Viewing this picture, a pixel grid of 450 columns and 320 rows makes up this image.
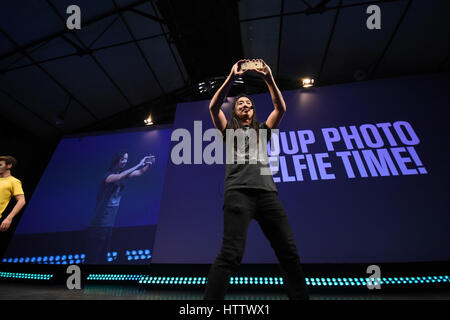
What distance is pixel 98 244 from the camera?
12.6 feet

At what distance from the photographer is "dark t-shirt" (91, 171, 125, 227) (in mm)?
4074

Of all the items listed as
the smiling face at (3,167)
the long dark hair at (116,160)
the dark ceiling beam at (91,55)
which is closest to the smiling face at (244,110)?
the smiling face at (3,167)

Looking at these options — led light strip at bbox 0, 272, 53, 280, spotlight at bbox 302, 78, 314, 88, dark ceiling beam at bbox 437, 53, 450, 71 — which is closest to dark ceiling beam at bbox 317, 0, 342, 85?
spotlight at bbox 302, 78, 314, 88

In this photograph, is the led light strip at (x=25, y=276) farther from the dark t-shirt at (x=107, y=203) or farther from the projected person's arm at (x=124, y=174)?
the projected person's arm at (x=124, y=174)

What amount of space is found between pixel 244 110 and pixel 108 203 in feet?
13.1

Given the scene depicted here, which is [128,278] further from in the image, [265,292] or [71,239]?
[265,292]

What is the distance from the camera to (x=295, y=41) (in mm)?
4508

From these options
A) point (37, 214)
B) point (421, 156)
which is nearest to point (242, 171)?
point (421, 156)

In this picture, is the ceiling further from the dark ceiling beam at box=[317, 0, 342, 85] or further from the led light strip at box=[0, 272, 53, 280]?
the led light strip at box=[0, 272, 53, 280]

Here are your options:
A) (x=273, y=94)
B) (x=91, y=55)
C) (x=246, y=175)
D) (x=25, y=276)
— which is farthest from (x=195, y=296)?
(x=91, y=55)

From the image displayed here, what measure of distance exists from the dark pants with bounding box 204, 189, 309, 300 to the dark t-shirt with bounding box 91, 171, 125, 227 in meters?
3.72

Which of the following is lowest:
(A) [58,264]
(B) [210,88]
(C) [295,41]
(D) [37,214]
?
(A) [58,264]

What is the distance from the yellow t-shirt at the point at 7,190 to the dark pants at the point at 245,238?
10.6 ft

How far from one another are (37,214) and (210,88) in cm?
470
